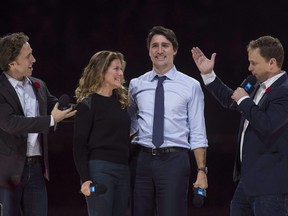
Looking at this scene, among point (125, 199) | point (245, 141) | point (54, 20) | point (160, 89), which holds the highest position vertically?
point (54, 20)

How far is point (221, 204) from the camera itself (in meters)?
4.78

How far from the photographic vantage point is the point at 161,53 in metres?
2.81

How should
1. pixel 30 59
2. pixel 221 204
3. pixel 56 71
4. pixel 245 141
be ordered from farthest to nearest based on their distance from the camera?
pixel 56 71 < pixel 221 204 < pixel 30 59 < pixel 245 141

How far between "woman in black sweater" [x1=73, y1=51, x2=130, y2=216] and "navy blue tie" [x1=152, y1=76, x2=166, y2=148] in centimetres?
15

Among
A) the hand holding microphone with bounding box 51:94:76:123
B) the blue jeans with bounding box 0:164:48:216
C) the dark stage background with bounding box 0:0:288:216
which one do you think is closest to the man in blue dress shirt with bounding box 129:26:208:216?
the hand holding microphone with bounding box 51:94:76:123

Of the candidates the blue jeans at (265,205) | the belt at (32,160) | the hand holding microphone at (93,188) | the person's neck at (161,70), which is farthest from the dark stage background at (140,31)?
the hand holding microphone at (93,188)

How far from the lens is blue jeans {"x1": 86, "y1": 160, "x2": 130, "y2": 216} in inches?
97.9

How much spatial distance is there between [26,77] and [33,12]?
2400mm

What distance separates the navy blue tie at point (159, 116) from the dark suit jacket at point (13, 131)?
1.64 ft

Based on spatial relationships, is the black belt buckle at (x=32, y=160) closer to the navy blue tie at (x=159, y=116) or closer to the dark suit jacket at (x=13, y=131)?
the dark suit jacket at (x=13, y=131)

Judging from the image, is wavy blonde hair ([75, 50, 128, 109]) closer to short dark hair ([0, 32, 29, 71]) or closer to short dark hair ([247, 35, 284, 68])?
short dark hair ([0, 32, 29, 71])

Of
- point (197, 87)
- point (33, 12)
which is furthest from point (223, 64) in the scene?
point (197, 87)

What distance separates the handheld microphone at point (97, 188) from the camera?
244 centimetres

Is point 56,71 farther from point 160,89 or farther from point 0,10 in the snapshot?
point 160,89
